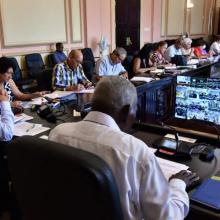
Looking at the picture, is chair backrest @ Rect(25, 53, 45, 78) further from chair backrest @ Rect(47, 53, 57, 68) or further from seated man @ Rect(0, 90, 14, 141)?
seated man @ Rect(0, 90, 14, 141)

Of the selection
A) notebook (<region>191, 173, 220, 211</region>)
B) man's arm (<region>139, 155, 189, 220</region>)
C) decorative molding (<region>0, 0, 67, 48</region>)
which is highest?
decorative molding (<region>0, 0, 67, 48</region>)

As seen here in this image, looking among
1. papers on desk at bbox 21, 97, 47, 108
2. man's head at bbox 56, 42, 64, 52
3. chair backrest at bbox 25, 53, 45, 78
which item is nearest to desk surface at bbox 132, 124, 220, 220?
papers on desk at bbox 21, 97, 47, 108

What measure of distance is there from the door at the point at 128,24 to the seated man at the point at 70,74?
15.1 feet

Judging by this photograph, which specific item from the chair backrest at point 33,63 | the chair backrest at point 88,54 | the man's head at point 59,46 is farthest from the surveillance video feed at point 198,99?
the chair backrest at point 88,54

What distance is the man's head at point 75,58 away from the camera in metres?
3.59

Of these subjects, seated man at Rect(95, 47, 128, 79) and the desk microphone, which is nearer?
the desk microphone

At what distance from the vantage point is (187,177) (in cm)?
126

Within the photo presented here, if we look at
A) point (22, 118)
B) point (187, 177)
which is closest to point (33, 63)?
point (22, 118)

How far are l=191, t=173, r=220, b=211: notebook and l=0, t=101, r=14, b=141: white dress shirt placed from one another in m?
1.25

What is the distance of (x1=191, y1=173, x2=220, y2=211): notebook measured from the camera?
3.65 ft

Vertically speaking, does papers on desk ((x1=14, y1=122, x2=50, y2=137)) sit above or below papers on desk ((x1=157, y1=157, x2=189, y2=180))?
below

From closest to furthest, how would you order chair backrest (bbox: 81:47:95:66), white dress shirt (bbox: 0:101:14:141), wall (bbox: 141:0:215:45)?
white dress shirt (bbox: 0:101:14:141) → chair backrest (bbox: 81:47:95:66) → wall (bbox: 141:0:215:45)

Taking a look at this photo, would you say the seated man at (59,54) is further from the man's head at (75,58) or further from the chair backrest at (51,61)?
the man's head at (75,58)

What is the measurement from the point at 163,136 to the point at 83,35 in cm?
559
